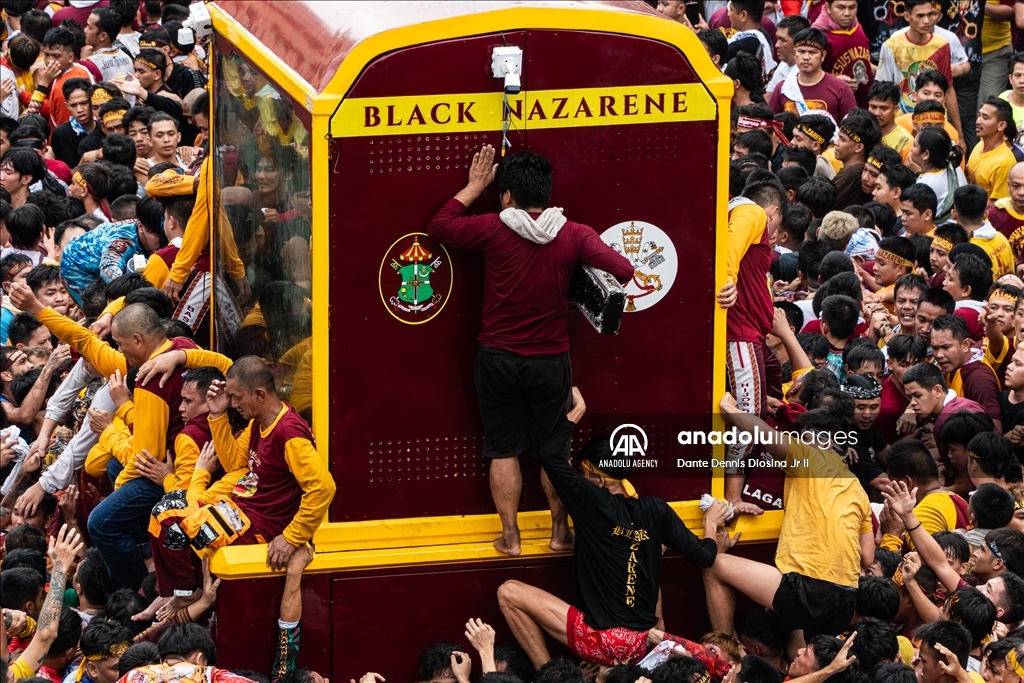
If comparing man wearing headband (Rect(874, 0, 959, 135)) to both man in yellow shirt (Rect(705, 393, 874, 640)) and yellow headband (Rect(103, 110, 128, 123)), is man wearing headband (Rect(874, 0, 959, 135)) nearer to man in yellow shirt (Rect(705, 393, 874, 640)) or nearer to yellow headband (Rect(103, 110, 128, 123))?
yellow headband (Rect(103, 110, 128, 123))

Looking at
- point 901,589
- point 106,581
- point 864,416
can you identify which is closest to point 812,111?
point 864,416

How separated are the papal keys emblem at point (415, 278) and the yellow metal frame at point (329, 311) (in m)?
0.27

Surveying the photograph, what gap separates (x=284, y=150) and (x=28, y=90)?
8005 millimetres

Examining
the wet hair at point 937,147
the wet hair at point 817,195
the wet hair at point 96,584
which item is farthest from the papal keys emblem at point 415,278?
the wet hair at point 937,147

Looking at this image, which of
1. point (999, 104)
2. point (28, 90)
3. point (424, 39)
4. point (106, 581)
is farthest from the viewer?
point (28, 90)

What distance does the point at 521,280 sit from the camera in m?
7.02

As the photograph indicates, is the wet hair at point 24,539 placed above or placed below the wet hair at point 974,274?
below

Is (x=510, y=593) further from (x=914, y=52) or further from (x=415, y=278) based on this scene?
(x=914, y=52)

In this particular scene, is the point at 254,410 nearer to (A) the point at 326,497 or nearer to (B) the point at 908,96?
(A) the point at 326,497

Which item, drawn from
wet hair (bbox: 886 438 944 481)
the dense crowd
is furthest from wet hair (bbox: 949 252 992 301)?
the dense crowd

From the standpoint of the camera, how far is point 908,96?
43.6 ft

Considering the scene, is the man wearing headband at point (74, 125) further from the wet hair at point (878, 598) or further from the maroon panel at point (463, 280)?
the wet hair at point (878, 598)

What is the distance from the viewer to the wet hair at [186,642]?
274 inches

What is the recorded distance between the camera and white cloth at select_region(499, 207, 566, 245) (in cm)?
695
